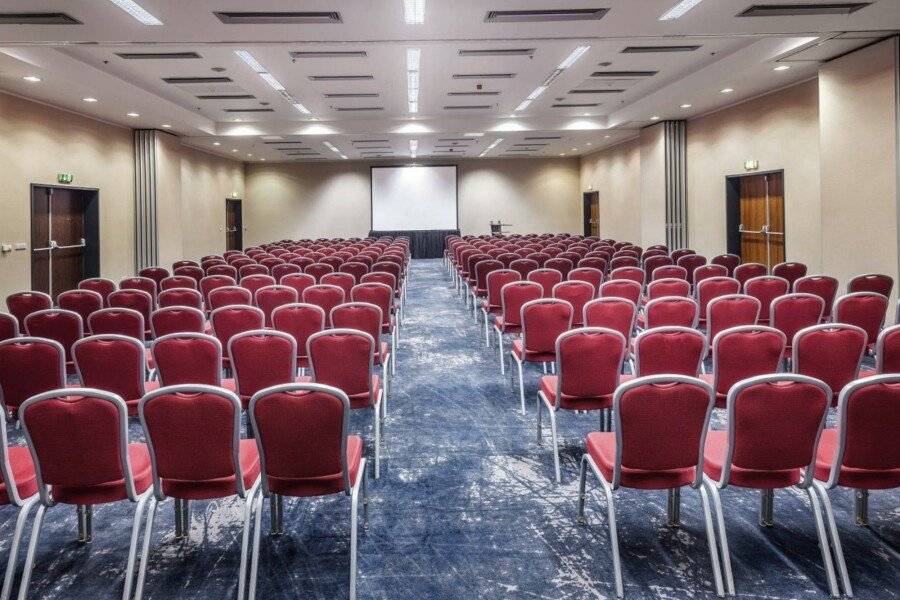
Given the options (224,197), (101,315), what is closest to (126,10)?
(101,315)

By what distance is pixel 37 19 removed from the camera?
759 cm

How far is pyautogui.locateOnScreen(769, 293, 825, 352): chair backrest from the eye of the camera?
5762 millimetres

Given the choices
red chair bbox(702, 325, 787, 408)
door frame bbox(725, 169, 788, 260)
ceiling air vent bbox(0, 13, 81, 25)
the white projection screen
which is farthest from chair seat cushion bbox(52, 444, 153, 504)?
the white projection screen

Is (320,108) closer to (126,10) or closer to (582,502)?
(126,10)

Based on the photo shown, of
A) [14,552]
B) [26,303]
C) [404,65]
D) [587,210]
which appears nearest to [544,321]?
[14,552]

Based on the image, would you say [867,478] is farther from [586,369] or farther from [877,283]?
[877,283]

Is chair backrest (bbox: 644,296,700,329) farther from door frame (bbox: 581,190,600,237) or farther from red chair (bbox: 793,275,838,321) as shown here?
door frame (bbox: 581,190,600,237)

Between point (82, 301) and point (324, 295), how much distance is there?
2536 millimetres

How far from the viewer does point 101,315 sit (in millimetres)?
5836

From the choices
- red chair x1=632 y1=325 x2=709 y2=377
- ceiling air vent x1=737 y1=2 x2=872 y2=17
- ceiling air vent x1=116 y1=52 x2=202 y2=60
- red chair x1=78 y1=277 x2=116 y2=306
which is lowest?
red chair x1=632 y1=325 x2=709 y2=377

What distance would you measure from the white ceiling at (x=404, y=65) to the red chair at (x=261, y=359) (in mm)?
4653

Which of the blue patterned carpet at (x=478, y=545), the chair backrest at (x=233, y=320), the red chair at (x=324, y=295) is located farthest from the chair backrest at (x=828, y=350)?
the red chair at (x=324, y=295)

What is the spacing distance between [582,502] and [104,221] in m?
14.8

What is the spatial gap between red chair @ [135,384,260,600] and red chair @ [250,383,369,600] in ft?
0.30
